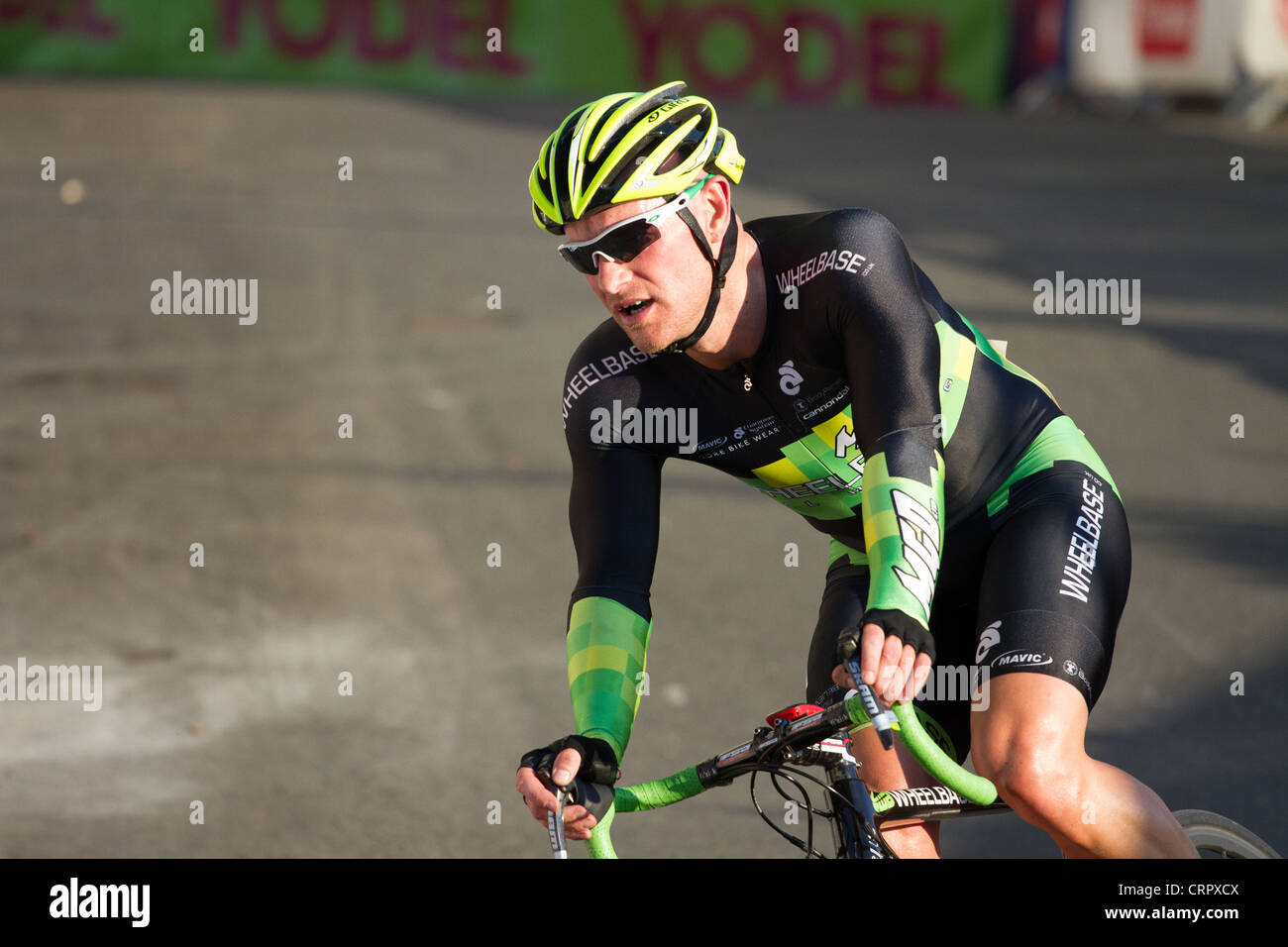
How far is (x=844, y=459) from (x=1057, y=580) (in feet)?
1.90

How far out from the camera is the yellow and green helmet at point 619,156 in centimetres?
293

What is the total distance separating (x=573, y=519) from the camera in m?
3.30

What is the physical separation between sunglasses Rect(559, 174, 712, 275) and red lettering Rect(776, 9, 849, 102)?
22.2m

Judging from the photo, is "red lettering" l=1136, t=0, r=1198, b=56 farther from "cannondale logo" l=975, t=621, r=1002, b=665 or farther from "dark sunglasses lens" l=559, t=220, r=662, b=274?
"dark sunglasses lens" l=559, t=220, r=662, b=274

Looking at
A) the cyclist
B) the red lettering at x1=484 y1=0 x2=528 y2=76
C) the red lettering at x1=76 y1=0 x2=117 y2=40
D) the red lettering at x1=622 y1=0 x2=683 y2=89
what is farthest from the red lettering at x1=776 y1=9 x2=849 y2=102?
the cyclist

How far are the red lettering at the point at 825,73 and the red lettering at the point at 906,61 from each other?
0.45 meters

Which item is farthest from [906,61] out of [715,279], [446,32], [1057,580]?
[1057,580]

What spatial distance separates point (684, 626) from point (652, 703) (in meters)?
0.78

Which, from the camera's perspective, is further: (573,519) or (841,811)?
(573,519)

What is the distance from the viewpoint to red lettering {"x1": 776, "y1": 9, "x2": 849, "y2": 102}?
950 inches

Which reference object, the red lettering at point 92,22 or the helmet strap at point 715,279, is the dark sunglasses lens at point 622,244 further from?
the red lettering at point 92,22

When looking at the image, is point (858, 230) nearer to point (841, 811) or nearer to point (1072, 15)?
point (841, 811)

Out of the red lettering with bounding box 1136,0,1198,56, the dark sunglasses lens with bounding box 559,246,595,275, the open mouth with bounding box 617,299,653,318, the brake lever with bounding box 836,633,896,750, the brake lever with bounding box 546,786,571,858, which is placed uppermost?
the red lettering with bounding box 1136,0,1198,56

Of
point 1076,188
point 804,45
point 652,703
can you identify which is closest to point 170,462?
point 652,703
